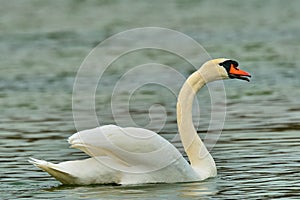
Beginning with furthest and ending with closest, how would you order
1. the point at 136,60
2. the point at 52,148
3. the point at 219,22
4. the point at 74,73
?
1. the point at 219,22
2. the point at 136,60
3. the point at 74,73
4. the point at 52,148

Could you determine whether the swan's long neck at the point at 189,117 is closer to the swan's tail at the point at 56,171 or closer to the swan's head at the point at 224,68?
the swan's head at the point at 224,68

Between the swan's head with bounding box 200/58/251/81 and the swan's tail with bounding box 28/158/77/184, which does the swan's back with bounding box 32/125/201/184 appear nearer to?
the swan's tail with bounding box 28/158/77/184

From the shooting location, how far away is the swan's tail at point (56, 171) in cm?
1133

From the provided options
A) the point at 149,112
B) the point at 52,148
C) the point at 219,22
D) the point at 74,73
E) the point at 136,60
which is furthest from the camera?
the point at 219,22

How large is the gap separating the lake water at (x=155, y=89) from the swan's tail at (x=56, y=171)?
0.11m

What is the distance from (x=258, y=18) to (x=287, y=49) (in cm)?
936

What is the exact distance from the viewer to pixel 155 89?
2105 centimetres

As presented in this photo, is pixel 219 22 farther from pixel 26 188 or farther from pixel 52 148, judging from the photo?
pixel 26 188

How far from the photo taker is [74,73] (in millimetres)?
24000

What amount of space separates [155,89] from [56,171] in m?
9.75

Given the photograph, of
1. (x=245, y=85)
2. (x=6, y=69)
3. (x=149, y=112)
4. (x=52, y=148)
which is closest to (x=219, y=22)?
(x=6, y=69)

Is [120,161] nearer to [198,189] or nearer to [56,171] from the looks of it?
[56,171]

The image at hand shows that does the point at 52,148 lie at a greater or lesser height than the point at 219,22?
lesser

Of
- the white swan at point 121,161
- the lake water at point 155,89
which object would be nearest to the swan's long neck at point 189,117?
the lake water at point 155,89
